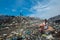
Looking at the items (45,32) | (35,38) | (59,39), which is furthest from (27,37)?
(59,39)

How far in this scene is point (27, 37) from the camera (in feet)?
42.4

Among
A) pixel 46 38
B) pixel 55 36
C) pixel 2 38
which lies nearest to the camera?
pixel 46 38

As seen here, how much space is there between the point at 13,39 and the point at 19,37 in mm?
521

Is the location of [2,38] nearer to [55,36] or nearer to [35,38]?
[35,38]

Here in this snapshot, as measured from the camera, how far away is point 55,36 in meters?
13.0

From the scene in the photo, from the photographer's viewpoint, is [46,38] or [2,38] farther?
[2,38]

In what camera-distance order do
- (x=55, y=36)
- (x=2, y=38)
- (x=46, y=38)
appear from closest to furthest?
(x=46, y=38) < (x=55, y=36) < (x=2, y=38)

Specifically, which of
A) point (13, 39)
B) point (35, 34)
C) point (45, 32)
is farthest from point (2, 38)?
point (45, 32)

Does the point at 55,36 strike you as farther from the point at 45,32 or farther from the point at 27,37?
the point at 27,37

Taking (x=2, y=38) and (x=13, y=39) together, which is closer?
(x=13, y=39)

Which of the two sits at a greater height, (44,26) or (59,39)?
(44,26)

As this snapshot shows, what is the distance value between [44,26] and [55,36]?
1.50 m

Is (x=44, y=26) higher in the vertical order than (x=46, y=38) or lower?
higher

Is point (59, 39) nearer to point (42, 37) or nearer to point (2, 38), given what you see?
point (42, 37)
